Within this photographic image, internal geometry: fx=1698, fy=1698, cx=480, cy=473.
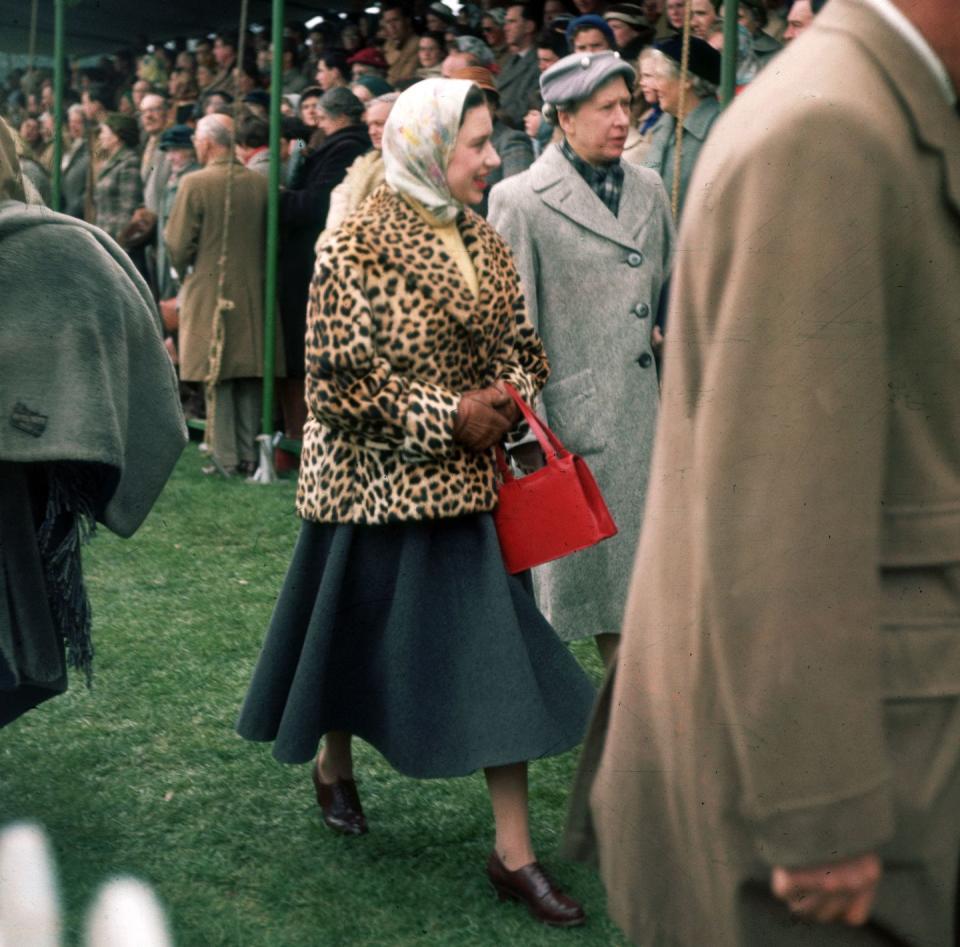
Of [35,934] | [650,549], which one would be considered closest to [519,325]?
[35,934]

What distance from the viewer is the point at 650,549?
1.48 meters

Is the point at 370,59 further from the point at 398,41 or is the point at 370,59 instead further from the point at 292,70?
the point at 292,70

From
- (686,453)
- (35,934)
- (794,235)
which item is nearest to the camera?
(794,235)

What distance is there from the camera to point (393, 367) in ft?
11.5

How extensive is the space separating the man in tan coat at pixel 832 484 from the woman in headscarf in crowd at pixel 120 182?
1098 centimetres

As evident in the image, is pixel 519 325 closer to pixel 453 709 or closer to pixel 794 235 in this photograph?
pixel 453 709

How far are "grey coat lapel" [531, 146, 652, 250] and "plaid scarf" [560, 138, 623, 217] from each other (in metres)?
0.02

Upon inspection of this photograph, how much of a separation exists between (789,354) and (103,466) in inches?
101

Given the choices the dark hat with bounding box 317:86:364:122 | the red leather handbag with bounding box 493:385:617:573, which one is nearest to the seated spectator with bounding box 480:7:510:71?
the dark hat with bounding box 317:86:364:122

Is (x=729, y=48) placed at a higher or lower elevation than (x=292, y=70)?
higher

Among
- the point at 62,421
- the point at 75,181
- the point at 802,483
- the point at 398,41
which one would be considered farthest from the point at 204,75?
the point at 802,483

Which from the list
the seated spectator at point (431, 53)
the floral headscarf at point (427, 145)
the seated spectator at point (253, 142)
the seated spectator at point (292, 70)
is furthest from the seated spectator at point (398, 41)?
the floral headscarf at point (427, 145)

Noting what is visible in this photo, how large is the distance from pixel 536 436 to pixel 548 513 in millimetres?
202

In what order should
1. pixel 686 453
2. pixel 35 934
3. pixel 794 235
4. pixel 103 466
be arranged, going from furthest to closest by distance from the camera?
pixel 103 466 < pixel 35 934 < pixel 686 453 < pixel 794 235
